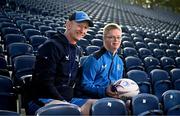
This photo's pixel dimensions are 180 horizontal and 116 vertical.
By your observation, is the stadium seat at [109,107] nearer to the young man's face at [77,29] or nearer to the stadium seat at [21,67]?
the young man's face at [77,29]

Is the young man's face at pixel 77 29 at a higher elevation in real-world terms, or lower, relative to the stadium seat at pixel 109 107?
higher

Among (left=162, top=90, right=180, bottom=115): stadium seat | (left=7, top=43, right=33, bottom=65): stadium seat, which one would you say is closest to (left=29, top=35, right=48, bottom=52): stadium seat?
(left=7, top=43, right=33, bottom=65): stadium seat

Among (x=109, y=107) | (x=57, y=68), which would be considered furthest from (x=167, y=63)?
(x=57, y=68)

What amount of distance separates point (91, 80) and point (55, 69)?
88cm

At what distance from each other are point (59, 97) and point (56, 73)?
0.31 meters

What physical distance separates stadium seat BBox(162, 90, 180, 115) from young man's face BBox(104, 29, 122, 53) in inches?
50.0

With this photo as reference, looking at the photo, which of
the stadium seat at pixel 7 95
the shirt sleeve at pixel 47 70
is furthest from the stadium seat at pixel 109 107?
the stadium seat at pixel 7 95

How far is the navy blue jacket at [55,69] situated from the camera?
13.3ft

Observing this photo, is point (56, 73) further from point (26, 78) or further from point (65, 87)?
point (26, 78)

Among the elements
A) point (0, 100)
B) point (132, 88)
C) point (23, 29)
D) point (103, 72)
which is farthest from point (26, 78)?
point (23, 29)

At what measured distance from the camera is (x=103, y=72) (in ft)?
16.3

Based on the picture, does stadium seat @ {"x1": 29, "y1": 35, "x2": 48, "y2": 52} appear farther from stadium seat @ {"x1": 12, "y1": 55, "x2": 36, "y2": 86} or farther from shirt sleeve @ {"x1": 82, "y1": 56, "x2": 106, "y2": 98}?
shirt sleeve @ {"x1": 82, "y1": 56, "x2": 106, "y2": 98}

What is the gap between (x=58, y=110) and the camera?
12.2ft

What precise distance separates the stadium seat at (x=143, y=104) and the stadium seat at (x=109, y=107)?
39cm
